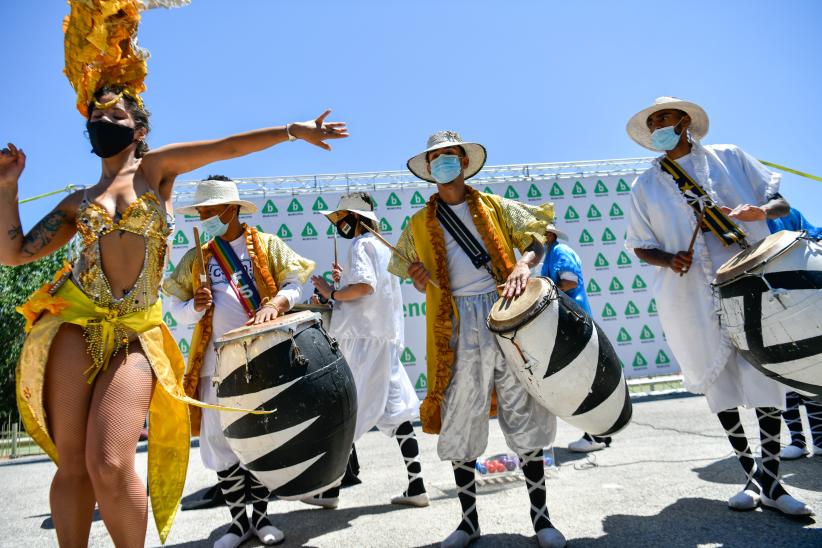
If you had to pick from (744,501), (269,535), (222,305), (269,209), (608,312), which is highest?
(269,209)

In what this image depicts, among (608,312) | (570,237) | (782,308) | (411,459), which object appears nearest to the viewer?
(782,308)

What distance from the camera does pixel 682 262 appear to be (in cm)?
353

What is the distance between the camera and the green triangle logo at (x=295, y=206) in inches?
398

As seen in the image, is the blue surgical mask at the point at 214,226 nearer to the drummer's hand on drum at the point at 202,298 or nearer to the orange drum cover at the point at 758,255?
the drummer's hand on drum at the point at 202,298

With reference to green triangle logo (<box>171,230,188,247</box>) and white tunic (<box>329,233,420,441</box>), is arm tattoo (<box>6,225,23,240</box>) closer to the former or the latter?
white tunic (<box>329,233,420,441</box>)

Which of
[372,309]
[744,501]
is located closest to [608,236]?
[372,309]

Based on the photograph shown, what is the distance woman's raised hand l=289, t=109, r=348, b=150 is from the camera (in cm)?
275

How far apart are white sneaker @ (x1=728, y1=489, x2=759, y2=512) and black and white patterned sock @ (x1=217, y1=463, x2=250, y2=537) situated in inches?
109

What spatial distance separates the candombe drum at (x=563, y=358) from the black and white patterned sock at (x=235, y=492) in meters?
1.85

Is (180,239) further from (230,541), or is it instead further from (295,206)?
(230,541)

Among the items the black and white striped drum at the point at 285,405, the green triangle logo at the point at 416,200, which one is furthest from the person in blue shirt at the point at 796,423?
the green triangle logo at the point at 416,200

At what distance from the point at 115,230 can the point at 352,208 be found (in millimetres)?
2573

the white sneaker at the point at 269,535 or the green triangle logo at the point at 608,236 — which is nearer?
the white sneaker at the point at 269,535

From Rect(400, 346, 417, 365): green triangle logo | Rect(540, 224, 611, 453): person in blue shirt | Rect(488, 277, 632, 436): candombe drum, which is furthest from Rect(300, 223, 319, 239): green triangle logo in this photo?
Rect(488, 277, 632, 436): candombe drum
